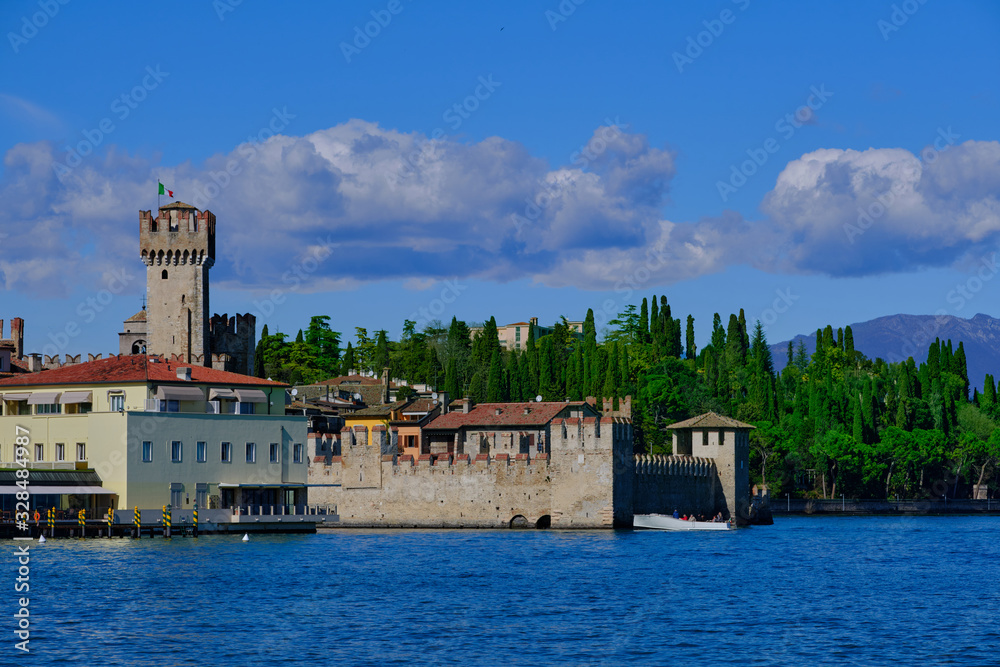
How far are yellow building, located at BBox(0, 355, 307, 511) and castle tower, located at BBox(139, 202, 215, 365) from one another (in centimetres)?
1886

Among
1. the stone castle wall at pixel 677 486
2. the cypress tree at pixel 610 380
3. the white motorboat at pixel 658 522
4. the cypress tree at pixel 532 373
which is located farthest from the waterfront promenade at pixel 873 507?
the white motorboat at pixel 658 522

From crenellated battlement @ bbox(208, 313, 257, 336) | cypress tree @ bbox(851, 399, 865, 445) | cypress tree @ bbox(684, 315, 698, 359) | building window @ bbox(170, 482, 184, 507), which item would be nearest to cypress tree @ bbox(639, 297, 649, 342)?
cypress tree @ bbox(684, 315, 698, 359)

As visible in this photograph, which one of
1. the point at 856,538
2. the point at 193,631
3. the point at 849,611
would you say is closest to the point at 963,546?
the point at 856,538

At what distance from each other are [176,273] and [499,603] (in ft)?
153

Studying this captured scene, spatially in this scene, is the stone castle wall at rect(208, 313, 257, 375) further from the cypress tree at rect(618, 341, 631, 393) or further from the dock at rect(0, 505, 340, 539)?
the cypress tree at rect(618, 341, 631, 393)

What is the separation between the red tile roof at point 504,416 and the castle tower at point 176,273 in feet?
44.9

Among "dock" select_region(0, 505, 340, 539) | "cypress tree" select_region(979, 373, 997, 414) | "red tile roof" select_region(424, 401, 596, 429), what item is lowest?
"dock" select_region(0, 505, 340, 539)

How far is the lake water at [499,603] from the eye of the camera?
27766mm

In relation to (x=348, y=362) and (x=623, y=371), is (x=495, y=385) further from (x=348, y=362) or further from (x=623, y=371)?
(x=348, y=362)

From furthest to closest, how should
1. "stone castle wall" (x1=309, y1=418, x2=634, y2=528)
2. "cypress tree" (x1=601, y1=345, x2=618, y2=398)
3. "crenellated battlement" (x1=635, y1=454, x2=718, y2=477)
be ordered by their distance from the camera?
"cypress tree" (x1=601, y1=345, x2=618, y2=398) < "crenellated battlement" (x1=635, y1=454, x2=718, y2=477) < "stone castle wall" (x1=309, y1=418, x2=634, y2=528)

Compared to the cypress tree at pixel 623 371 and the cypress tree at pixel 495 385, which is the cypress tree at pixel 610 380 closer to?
the cypress tree at pixel 623 371

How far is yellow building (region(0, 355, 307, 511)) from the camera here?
53125 mm

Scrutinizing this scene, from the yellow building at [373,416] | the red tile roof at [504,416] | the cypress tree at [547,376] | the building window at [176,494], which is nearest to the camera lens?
the building window at [176,494]

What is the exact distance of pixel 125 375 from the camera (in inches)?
2169
